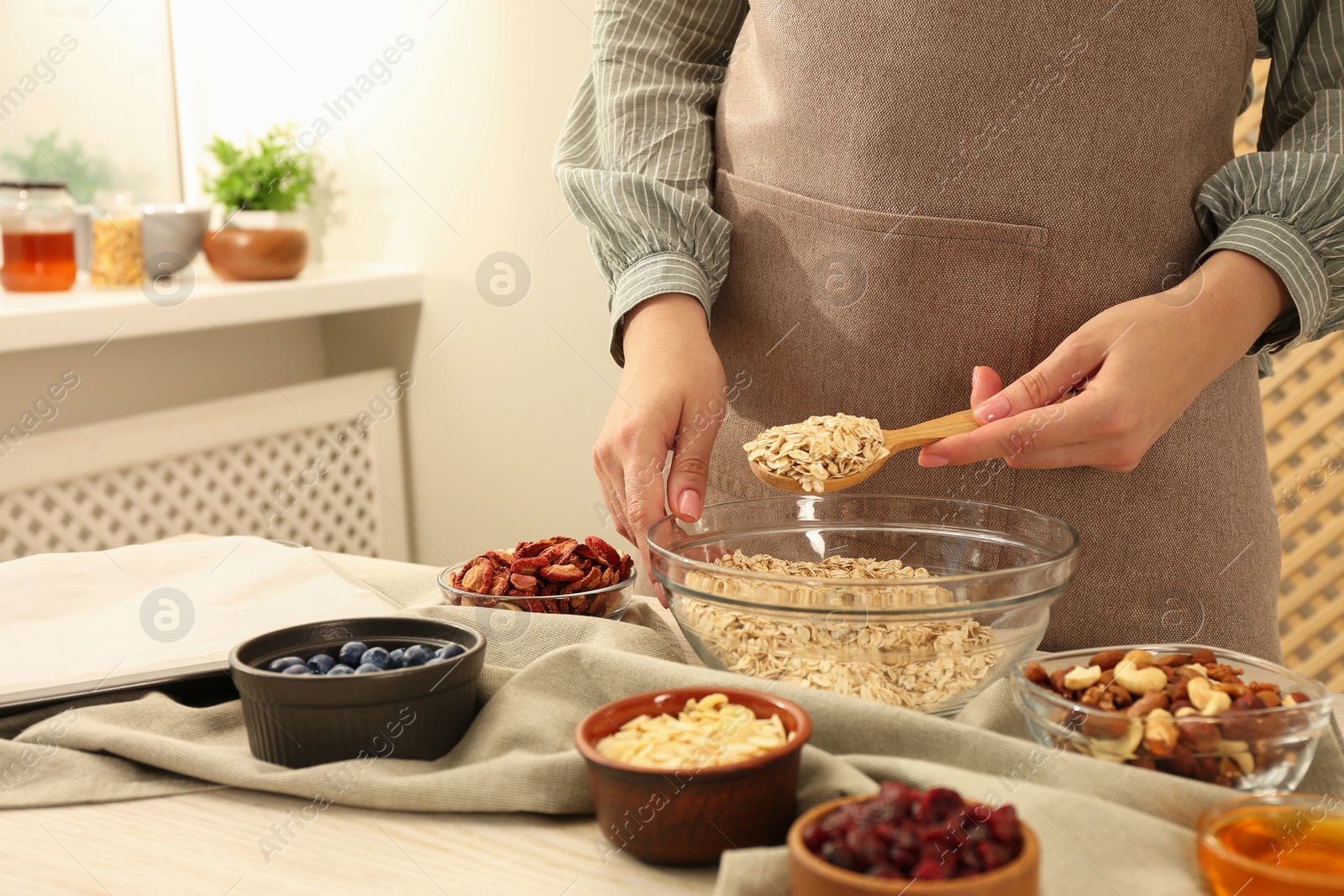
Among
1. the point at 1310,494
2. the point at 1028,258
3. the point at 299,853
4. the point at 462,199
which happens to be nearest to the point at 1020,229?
the point at 1028,258

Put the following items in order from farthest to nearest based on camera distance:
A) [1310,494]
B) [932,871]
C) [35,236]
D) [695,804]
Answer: [1310,494] < [35,236] < [695,804] < [932,871]

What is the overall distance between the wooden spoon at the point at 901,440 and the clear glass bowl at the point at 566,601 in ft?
0.53

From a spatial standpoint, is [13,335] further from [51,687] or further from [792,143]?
[792,143]

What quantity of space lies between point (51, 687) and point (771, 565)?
547 millimetres

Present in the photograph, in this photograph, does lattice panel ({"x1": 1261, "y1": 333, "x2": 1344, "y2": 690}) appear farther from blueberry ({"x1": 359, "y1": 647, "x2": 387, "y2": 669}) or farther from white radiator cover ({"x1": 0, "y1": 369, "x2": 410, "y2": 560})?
blueberry ({"x1": 359, "y1": 647, "x2": 387, "y2": 669})

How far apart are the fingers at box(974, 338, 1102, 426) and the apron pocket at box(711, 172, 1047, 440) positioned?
127mm

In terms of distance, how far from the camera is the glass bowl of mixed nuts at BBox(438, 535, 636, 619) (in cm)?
97

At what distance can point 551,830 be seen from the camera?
698 millimetres

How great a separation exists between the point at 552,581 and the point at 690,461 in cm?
16

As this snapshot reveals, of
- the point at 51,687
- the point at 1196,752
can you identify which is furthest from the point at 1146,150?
the point at 51,687

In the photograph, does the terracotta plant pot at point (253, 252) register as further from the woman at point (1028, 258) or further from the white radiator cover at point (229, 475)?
the woman at point (1028, 258)

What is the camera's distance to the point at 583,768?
70 centimetres

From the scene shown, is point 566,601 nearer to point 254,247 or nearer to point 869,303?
point 869,303

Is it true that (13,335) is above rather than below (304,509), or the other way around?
above
